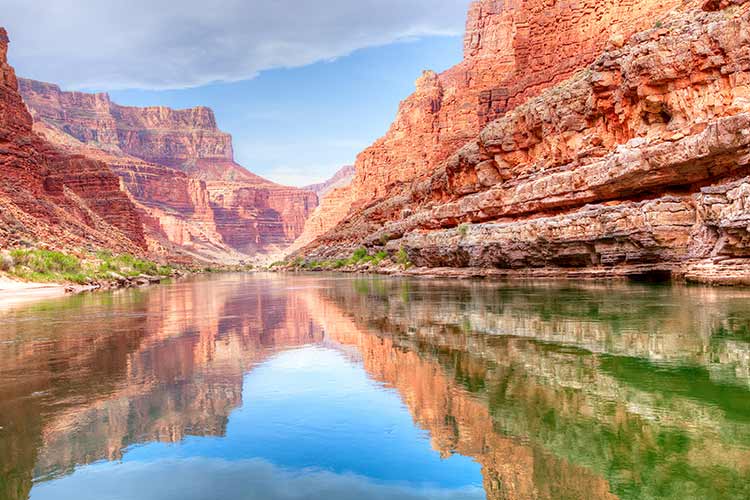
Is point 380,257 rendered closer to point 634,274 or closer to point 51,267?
point 51,267

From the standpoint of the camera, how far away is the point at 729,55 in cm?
2020

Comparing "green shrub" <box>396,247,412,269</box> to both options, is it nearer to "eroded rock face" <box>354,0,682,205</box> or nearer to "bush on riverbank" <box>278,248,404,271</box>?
"bush on riverbank" <box>278,248,404,271</box>

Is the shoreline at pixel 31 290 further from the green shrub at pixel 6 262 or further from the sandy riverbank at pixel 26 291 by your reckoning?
the green shrub at pixel 6 262

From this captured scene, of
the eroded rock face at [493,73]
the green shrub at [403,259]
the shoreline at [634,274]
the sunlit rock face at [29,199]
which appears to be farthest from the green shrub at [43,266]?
the eroded rock face at [493,73]

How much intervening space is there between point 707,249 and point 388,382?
16527 millimetres

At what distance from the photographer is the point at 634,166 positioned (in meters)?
22.4

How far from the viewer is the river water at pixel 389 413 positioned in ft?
13.7

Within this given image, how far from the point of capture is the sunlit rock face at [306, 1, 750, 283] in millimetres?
19234

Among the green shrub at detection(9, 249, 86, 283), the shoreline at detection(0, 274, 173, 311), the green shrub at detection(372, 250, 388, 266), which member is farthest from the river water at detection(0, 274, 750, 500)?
the green shrub at detection(372, 250, 388, 266)

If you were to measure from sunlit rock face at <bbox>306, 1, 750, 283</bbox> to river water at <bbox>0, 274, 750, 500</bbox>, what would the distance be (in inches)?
347

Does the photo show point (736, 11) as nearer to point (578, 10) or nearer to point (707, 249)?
point (707, 249)

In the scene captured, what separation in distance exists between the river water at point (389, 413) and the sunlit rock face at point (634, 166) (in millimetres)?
8802

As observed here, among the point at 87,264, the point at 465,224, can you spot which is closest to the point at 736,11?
the point at 465,224

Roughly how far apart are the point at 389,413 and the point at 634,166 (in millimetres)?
19845
